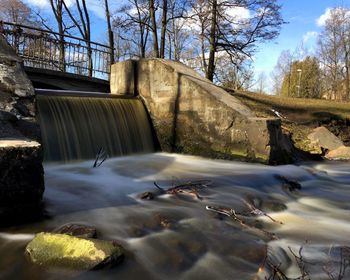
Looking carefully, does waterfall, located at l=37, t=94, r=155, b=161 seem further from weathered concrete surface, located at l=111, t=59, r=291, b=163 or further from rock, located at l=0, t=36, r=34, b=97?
rock, located at l=0, t=36, r=34, b=97

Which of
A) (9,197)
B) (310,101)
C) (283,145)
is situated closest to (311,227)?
(9,197)

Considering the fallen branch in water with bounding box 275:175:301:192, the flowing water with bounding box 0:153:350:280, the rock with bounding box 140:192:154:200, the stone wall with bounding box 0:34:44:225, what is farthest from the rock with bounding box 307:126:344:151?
the stone wall with bounding box 0:34:44:225

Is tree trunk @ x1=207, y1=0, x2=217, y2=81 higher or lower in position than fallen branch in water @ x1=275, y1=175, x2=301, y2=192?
higher

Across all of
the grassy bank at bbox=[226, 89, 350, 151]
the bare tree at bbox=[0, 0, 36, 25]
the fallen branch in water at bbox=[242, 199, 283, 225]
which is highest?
the bare tree at bbox=[0, 0, 36, 25]

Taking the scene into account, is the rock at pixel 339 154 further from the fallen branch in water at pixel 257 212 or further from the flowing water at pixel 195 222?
the fallen branch in water at pixel 257 212

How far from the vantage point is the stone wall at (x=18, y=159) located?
405 centimetres

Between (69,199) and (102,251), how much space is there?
192cm

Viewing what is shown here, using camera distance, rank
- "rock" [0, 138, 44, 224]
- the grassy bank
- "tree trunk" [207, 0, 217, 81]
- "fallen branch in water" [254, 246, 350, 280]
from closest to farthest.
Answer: "fallen branch in water" [254, 246, 350, 280], "rock" [0, 138, 44, 224], the grassy bank, "tree trunk" [207, 0, 217, 81]

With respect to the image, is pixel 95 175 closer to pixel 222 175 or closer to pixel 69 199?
pixel 69 199

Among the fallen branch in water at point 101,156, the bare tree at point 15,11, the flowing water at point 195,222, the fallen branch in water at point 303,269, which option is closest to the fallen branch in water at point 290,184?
the flowing water at point 195,222

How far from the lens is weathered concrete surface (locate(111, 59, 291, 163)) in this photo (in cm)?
866

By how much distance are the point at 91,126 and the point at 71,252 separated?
564cm

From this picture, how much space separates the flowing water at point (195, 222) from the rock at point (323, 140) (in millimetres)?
4220

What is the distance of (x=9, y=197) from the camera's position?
413 cm
